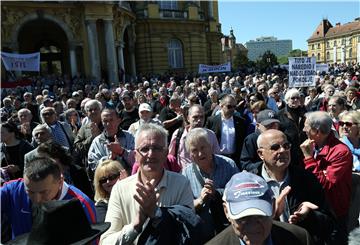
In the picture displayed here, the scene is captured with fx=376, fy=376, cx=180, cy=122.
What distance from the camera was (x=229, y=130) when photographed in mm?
6070

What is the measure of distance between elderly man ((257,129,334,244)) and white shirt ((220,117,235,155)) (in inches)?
105

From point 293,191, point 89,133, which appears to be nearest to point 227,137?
point 89,133

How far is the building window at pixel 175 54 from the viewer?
37.8 m

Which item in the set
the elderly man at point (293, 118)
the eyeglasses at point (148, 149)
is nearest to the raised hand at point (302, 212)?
the eyeglasses at point (148, 149)

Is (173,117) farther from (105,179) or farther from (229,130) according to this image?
(105,179)

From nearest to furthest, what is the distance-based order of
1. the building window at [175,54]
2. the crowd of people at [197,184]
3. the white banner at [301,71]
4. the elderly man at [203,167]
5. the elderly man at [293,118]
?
the crowd of people at [197,184]
the elderly man at [203,167]
the elderly man at [293,118]
the white banner at [301,71]
the building window at [175,54]

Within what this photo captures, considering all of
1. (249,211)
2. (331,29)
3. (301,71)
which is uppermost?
(331,29)

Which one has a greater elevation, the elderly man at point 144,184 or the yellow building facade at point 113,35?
the yellow building facade at point 113,35

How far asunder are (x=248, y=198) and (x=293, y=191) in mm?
1055

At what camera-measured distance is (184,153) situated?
4688 millimetres

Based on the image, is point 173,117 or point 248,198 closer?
point 248,198

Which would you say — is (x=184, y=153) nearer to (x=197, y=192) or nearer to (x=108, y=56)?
(x=197, y=192)

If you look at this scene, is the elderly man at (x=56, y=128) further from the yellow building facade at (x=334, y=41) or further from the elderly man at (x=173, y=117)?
the yellow building facade at (x=334, y=41)

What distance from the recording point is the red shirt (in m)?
3.51
